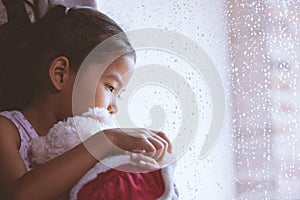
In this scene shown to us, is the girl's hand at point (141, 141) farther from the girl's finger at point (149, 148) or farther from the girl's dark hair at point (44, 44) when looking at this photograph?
the girl's dark hair at point (44, 44)

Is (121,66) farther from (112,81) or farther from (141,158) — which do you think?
(141,158)

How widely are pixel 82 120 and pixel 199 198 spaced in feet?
1.18

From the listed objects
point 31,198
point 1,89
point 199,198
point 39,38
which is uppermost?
point 39,38

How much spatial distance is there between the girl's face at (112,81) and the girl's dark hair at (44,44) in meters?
0.02

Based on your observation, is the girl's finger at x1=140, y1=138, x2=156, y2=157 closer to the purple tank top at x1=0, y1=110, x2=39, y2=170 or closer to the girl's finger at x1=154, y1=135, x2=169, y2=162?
the girl's finger at x1=154, y1=135, x2=169, y2=162

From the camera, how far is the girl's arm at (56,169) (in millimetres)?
627

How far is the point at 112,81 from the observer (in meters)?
0.76

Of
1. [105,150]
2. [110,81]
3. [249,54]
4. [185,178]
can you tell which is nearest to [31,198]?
[105,150]

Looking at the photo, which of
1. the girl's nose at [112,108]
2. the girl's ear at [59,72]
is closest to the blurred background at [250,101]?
the girl's nose at [112,108]

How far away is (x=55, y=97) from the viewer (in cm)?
76

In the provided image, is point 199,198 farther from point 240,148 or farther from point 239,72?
point 239,72

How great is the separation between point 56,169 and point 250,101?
17.0 inches

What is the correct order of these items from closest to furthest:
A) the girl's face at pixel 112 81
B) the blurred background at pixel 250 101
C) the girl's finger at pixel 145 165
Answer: the girl's finger at pixel 145 165 < the girl's face at pixel 112 81 < the blurred background at pixel 250 101

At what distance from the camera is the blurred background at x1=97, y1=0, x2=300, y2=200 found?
2.82 ft
